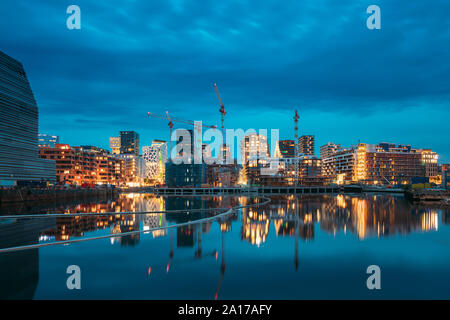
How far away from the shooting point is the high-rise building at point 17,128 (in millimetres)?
160500

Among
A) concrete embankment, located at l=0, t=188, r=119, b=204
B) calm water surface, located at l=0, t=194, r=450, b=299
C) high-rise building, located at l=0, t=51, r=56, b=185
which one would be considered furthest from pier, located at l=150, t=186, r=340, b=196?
calm water surface, located at l=0, t=194, r=450, b=299

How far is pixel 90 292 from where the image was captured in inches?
558

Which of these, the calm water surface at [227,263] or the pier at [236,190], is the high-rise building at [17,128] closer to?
the pier at [236,190]

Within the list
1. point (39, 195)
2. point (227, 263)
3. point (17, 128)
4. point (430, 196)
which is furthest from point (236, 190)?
point (227, 263)

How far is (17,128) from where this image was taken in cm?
16938

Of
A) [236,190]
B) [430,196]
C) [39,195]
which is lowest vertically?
[236,190]

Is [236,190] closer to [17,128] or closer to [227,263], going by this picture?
[17,128]

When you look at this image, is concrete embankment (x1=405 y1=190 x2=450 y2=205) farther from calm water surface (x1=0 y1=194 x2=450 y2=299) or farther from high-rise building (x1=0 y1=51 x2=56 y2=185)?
high-rise building (x1=0 y1=51 x2=56 y2=185)

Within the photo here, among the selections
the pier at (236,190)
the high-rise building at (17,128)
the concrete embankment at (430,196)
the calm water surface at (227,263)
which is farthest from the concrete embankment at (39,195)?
the concrete embankment at (430,196)

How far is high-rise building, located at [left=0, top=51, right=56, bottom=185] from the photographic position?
16050cm
